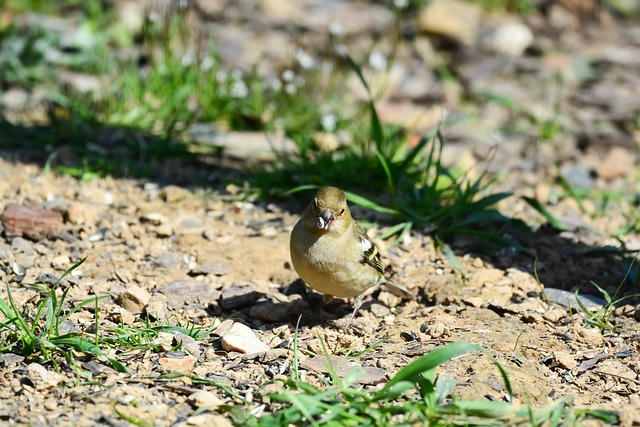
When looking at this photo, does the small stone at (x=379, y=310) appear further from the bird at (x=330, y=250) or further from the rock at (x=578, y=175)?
the rock at (x=578, y=175)

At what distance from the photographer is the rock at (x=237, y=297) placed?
4.67 meters

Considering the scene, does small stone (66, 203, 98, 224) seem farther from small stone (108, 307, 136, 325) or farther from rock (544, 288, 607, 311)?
rock (544, 288, 607, 311)

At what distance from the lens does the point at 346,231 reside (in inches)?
178

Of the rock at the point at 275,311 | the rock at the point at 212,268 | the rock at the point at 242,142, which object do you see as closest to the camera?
the rock at the point at 275,311

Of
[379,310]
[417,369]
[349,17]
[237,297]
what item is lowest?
[379,310]

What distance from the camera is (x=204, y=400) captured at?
3465mm

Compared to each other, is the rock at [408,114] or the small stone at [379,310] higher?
the rock at [408,114]

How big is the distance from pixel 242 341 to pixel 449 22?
6310mm

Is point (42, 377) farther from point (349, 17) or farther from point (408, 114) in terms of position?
point (349, 17)


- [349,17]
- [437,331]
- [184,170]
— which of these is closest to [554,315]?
[437,331]

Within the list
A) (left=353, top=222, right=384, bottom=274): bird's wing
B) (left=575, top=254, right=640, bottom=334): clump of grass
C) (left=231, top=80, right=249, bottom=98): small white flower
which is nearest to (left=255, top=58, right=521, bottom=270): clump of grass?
(left=353, top=222, right=384, bottom=274): bird's wing

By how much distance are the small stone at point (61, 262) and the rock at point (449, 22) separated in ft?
18.5

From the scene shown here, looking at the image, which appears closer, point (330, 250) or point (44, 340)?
point (44, 340)

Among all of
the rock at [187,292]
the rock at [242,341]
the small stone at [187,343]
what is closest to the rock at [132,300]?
the rock at [187,292]
